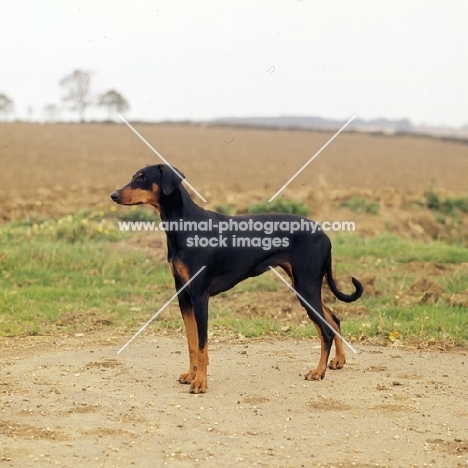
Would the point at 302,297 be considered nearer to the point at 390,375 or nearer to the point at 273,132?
the point at 390,375

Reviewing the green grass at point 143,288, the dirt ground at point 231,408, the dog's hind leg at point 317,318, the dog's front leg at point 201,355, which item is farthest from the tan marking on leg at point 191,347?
the green grass at point 143,288

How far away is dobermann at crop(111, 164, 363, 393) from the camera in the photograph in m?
6.38

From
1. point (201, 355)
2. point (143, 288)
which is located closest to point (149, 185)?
point (201, 355)

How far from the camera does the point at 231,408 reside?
6008 millimetres

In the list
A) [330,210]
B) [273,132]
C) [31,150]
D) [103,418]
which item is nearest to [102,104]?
[330,210]

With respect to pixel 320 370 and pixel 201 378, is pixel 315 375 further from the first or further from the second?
pixel 201 378

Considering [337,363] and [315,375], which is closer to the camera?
[315,375]

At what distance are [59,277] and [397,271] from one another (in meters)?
4.64

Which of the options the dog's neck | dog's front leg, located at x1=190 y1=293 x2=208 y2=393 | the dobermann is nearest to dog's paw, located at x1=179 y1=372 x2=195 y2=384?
the dobermann

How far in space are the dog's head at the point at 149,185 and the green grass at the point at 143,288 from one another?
2.58 metres

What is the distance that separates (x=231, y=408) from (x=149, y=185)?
185cm

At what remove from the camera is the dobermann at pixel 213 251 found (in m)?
6.38

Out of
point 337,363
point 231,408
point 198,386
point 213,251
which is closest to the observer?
point 231,408

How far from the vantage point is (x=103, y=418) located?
5680 millimetres
